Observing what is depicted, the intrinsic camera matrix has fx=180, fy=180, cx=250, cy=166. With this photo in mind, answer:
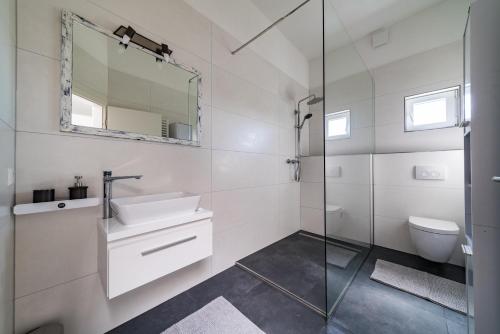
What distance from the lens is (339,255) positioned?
1.77 metres

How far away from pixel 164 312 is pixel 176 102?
1.65 metres

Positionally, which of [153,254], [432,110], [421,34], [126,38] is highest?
[421,34]

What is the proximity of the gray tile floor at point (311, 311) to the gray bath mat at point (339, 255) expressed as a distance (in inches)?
7.1

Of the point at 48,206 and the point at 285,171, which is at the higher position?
the point at 285,171

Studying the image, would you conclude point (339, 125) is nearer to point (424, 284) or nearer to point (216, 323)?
point (424, 284)

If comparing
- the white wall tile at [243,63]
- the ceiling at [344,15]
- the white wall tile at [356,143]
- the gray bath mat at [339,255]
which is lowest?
the gray bath mat at [339,255]

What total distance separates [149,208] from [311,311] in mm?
1401

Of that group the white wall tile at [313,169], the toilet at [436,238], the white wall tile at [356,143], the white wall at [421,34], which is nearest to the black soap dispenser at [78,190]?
the white wall tile at [356,143]

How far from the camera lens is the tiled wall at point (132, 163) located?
0.94 metres

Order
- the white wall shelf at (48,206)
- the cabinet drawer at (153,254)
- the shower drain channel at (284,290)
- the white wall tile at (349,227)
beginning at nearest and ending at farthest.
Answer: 1. the white wall shelf at (48,206)
2. the cabinet drawer at (153,254)
3. the shower drain channel at (284,290)
4. the white wall tile at (349,227)

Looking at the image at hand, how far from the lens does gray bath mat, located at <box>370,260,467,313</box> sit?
1.44 metres

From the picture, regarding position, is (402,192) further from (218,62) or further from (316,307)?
(218,62)

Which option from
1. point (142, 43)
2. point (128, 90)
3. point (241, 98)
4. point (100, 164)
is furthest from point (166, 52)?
point (100, 164)

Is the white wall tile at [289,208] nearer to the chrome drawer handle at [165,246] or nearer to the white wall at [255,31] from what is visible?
the chrome drawer handle at [165,246]
